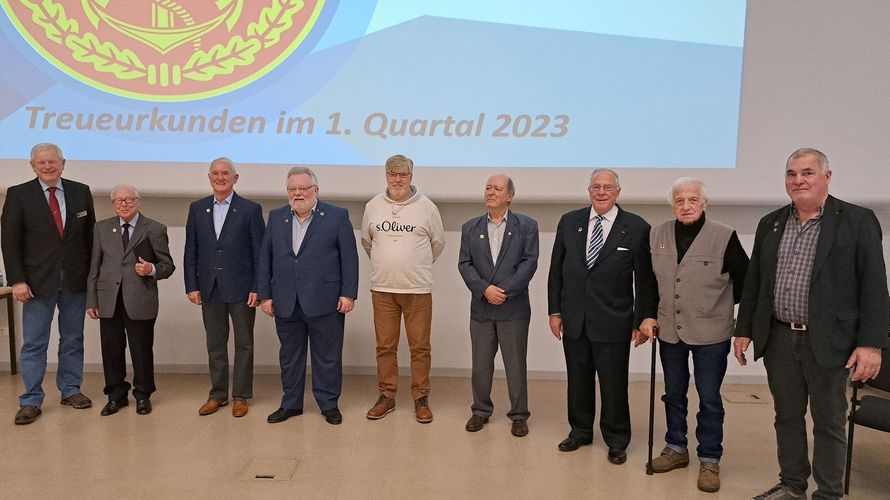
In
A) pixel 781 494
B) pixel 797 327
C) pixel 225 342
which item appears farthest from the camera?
pixel 225 342

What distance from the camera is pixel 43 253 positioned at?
347 centimetres

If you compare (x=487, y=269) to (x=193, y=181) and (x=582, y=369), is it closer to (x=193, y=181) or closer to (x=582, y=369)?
(x=582, y=369)

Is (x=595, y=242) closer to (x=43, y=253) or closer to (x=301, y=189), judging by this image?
(x=301, y=189)

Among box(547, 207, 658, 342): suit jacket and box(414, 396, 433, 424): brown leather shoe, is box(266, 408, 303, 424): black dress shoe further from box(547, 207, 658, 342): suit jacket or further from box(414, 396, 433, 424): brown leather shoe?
box(547, 207, 658, 342): suit jacket

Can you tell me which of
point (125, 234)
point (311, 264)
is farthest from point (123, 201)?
point (311, 264)

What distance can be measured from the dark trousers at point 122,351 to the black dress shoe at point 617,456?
109 inches

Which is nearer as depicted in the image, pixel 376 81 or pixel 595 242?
pixel 595 242

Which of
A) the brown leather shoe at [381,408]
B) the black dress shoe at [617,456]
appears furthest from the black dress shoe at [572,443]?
the brown leather shoe at [381,408]

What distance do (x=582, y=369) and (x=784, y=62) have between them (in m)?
2.71

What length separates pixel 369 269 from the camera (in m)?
4.50

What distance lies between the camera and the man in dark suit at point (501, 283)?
10.7 feet

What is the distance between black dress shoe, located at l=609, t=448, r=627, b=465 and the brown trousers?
3.83 ft

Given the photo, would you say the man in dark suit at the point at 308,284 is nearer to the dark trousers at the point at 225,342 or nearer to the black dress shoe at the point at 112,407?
the dark trousers at the point at 225,342

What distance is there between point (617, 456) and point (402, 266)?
1553 millimetres
